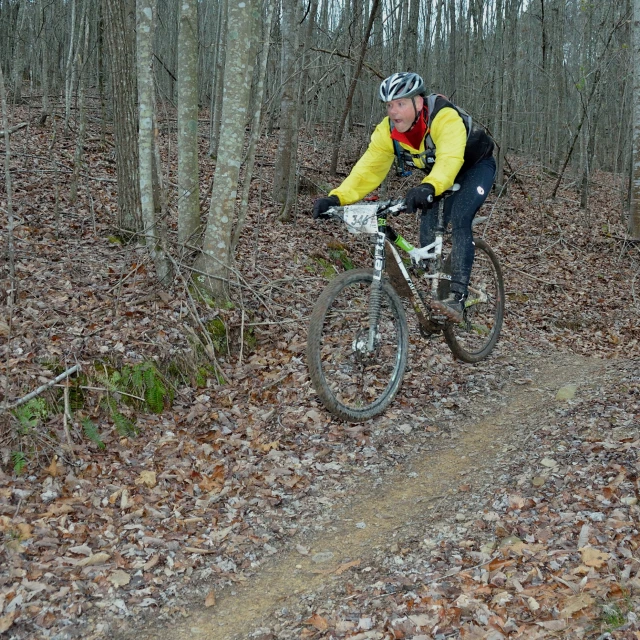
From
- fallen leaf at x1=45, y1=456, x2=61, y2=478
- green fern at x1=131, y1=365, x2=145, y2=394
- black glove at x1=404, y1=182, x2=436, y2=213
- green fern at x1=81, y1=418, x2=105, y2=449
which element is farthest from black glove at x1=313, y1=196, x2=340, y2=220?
fallen leaf at x1=45, y1=456, x2=61, y2=478

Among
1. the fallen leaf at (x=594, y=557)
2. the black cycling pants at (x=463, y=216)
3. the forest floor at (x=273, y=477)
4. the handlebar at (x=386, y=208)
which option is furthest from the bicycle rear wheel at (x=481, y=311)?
the fallen leaf at (x=594, y=557)

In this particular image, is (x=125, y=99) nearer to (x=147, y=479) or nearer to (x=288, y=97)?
(x=288, y=97)

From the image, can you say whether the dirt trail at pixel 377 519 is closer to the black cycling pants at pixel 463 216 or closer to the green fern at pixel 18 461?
the black cycling pants at pixel 463 216

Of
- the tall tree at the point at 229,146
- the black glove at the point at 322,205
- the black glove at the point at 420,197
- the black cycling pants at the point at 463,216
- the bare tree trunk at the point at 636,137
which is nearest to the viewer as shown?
the black glove at the point at 420,197

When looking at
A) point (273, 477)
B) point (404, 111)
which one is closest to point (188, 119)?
point (404, 111)

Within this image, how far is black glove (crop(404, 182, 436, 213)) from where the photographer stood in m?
4.67

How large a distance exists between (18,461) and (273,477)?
1896 millimetres

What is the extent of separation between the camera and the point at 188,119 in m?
6.67

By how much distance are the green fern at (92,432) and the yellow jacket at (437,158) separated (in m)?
2.83

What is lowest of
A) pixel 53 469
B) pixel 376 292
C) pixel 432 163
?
pixel 53 469

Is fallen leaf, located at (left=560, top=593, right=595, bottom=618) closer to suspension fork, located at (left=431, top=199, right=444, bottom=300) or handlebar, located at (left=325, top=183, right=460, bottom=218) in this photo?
handlebar, located at (left=325, top=183, right=460, bottom=218)

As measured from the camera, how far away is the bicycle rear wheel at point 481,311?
655 centimetres

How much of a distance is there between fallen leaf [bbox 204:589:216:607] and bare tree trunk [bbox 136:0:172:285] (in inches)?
143

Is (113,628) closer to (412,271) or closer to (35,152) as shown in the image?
(412,271)
